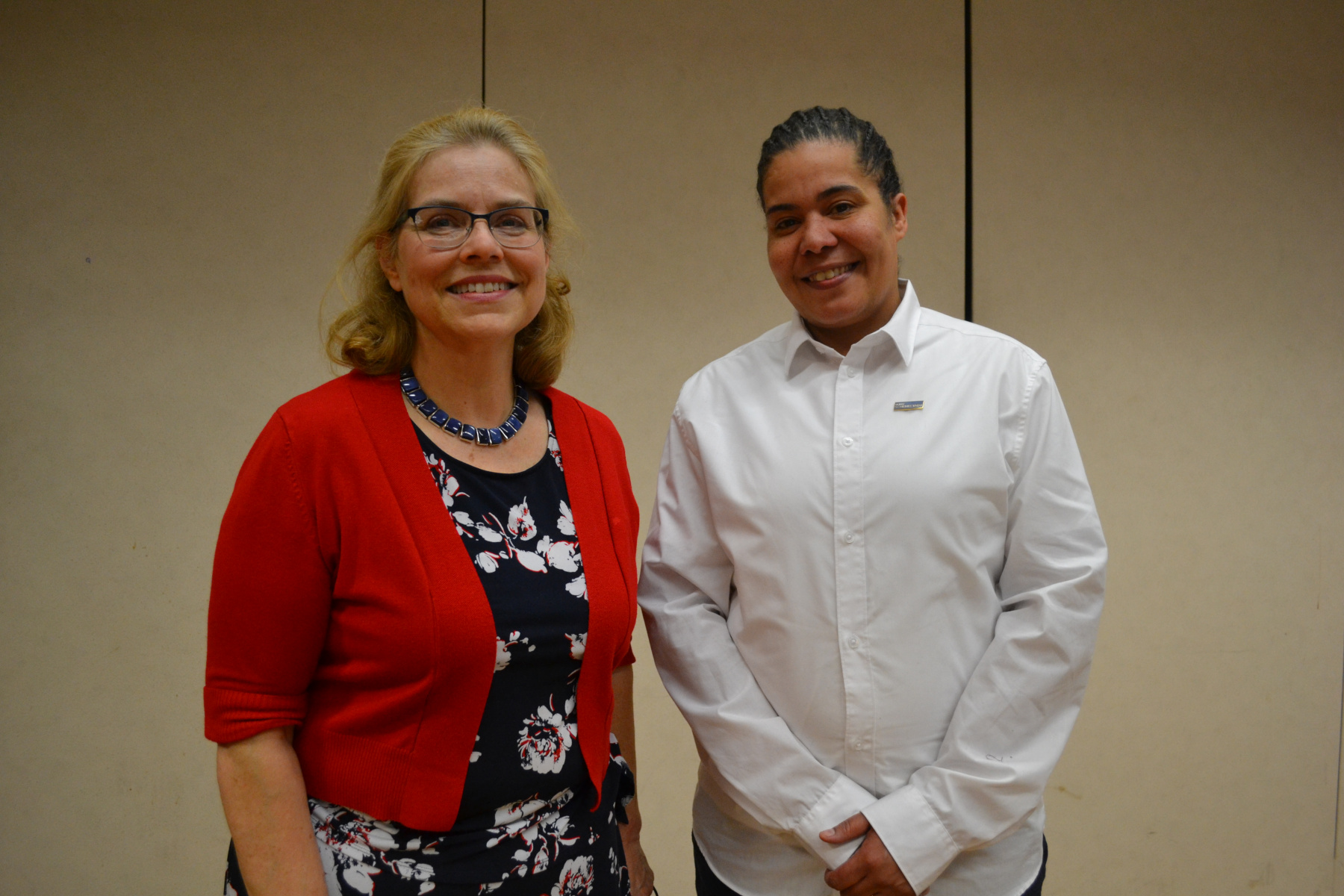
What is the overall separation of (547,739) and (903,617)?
0.58 meters

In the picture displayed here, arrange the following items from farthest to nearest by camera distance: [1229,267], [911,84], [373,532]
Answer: [1229,267] < [911,84] < [373,532]

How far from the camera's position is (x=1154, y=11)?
120 inches

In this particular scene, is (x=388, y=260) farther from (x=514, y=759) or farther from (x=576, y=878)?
(x=576, y=878)

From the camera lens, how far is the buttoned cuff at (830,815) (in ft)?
4.54

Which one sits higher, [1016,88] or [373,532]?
[1016,88]

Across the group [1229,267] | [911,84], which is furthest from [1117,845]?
[911,84]

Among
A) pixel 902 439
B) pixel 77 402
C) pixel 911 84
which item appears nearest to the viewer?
pixel 902 439

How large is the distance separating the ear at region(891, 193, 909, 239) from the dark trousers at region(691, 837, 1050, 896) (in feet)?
3.55

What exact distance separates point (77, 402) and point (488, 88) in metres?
1.49

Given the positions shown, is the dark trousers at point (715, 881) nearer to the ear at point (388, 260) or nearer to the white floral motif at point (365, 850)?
the white floral motif at point (365, 850)

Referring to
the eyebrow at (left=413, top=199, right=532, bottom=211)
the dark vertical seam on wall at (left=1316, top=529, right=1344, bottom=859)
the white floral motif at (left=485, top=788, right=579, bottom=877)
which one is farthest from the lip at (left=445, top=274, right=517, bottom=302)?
the dark vertical seam on wall at (left=1316, top=529, right=1344, bottom=859)

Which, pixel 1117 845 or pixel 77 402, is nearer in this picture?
pixel 77 402

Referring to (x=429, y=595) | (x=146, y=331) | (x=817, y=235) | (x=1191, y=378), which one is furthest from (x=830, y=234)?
(x=1191, y=378)

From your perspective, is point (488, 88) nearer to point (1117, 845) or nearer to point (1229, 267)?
point (1229, 267)
